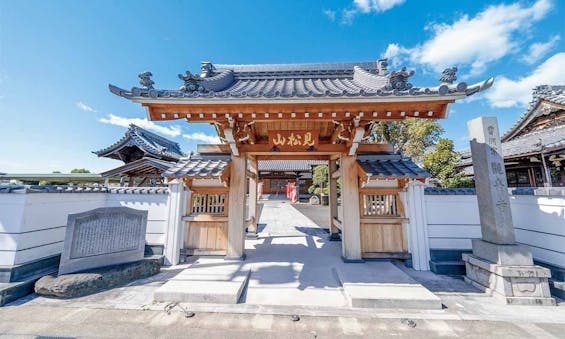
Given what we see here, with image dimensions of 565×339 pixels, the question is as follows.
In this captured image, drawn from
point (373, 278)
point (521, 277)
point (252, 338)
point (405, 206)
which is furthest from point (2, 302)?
point (521, 277)

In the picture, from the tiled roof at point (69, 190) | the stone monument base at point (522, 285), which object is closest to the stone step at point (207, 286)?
the tiled roof at point (69, 190)

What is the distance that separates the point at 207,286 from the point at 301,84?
5342 mm

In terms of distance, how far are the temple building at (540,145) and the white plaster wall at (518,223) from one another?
6440mm

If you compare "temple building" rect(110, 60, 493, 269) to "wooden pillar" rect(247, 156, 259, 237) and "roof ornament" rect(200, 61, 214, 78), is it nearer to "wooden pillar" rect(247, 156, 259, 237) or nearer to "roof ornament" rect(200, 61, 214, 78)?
"roof ornament" rect(200, 61, 214, 78)

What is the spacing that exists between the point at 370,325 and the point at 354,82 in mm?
5824

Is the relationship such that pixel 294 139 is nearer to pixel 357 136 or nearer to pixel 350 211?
pixel 357 136

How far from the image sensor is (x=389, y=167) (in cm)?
501

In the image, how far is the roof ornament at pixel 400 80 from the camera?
386 cm

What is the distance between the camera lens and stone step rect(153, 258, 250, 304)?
11.1ft

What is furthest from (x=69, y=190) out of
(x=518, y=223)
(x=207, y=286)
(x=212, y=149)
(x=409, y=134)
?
(x=409, y=134)

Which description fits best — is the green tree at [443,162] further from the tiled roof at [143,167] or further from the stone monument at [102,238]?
the tiled roof at [143,167]

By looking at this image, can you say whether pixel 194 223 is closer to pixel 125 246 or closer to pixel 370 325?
pixel 125 246

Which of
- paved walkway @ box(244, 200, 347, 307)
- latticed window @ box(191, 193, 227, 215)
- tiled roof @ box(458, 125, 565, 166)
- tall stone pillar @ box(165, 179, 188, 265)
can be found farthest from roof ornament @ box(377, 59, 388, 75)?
tiled roof @ box(458, 125, 565, 166)

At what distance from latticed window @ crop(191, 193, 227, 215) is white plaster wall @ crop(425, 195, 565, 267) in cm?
522
